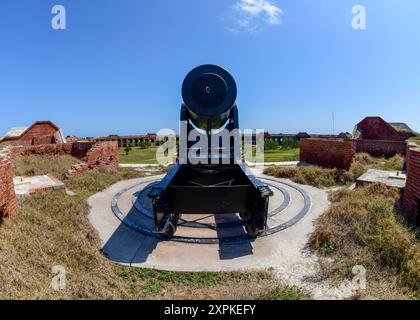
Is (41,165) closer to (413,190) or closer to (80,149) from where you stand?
(80,149)

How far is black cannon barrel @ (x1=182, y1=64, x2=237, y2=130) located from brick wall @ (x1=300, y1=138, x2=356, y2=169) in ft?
21.5

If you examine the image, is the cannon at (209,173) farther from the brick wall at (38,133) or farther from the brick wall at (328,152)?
the brick wall at (38,133)

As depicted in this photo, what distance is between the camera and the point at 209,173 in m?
5.71

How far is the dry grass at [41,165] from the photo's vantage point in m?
9.09

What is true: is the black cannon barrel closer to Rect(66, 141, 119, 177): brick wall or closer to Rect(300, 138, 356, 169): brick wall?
Rect(66, 141, 119, 177): brick wall

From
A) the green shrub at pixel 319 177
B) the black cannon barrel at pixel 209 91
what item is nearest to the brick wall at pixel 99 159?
the black cannon barrel at pixel 209 91

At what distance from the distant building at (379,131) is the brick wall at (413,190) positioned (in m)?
18.4

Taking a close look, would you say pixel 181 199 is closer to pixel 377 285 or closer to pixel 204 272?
pixel 204 272

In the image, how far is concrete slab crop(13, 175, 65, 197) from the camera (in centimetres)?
600

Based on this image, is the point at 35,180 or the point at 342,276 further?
the point at 35,180

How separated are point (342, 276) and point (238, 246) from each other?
167cm

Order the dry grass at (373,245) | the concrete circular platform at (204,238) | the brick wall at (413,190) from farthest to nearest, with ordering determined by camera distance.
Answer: the brick wall at (413,190) → the concrete circular platform at (204,238) → the dry grass at (373,245)
